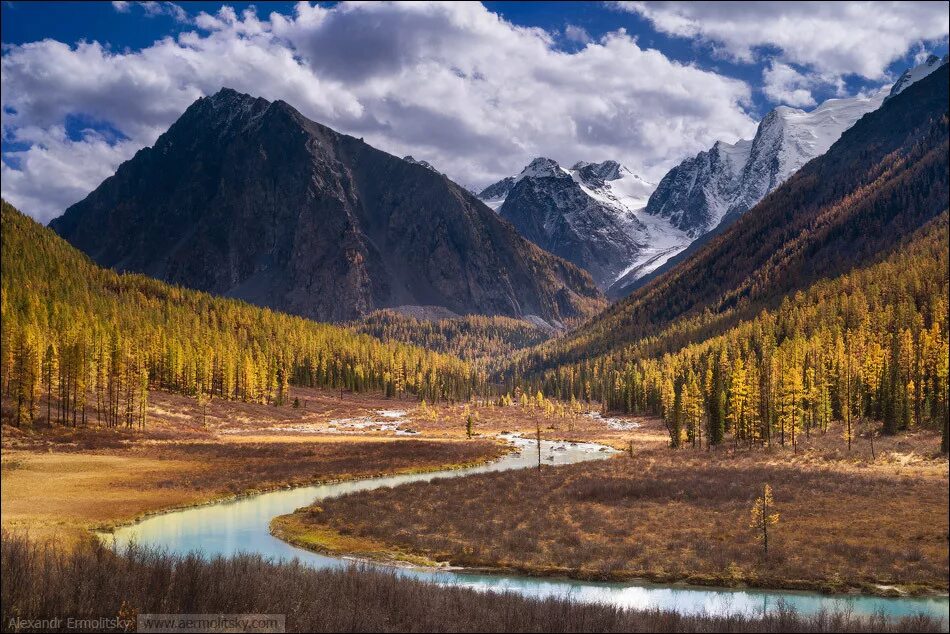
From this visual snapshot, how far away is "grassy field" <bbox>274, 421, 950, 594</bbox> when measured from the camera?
101 ft

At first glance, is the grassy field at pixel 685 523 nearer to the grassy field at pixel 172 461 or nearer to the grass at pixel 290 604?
the grassy field at pixel 172 461

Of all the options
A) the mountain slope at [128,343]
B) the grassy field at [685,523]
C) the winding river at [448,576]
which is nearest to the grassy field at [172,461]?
the winding river at [448,576]

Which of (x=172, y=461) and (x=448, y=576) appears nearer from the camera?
(x=448, y=576)

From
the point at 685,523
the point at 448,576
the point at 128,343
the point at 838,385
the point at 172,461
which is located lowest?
the point at 172,461

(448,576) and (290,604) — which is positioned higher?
(290,604)

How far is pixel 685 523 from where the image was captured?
40406 millimetres

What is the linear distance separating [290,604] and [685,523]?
30995mm

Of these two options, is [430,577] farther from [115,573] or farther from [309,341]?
[309,341]

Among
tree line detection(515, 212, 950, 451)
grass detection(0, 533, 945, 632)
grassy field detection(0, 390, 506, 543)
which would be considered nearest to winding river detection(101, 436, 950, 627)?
grass detection(0, 533, 945, 632)

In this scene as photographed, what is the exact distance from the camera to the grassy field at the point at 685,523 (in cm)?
3073

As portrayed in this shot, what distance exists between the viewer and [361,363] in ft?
645

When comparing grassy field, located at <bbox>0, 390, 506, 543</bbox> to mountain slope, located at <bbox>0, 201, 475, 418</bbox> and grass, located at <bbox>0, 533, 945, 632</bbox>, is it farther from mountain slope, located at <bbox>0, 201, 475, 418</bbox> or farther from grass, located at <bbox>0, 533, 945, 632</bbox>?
grass, located at <bbox>0, 533, 945, 632</bbox>

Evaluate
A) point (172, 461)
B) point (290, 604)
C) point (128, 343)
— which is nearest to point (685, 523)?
point (290, 604)

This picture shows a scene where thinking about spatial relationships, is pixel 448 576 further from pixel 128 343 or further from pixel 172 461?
→ pixel 128 343
